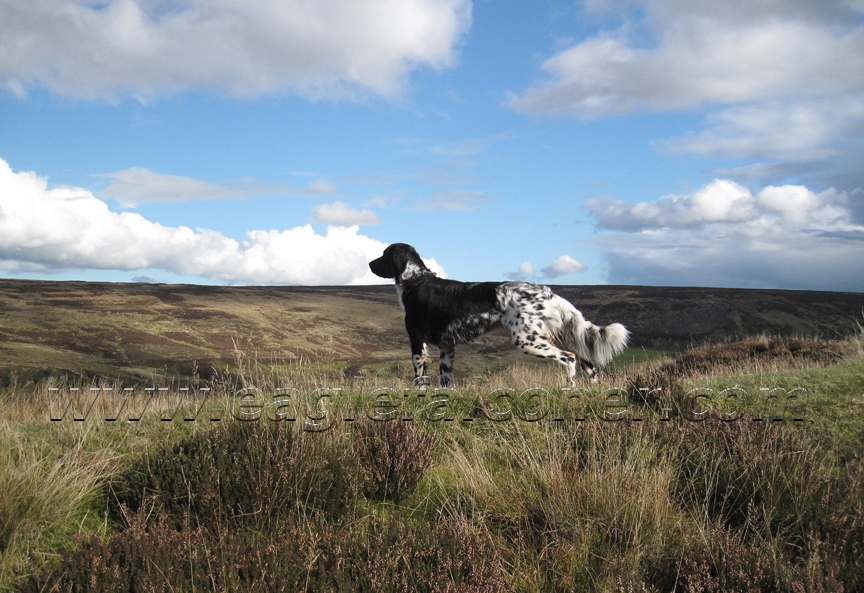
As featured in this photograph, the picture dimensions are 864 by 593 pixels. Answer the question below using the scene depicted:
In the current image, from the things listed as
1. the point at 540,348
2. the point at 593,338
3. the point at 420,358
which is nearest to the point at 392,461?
the point at 540,348

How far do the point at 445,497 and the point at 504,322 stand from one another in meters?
4.74

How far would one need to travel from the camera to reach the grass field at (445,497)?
353cm

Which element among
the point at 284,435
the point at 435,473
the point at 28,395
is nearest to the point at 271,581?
the point at 284,435

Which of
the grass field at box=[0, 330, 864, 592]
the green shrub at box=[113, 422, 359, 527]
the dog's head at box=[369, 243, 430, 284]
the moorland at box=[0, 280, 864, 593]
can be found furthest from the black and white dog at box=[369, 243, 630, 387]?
the green shrub at box=[113, 422, 359, 527]

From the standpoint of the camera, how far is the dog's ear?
10523mm

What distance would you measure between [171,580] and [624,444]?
11.8 feet

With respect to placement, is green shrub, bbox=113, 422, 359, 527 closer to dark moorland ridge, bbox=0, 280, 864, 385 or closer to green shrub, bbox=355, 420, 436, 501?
green shrub, bbox=355, 420, 436, 501

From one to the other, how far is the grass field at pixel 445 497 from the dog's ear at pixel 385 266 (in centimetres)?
367

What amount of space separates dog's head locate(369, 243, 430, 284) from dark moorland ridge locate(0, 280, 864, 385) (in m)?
1.55

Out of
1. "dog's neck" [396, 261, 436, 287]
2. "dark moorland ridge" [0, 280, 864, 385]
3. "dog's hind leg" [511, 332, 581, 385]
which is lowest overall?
"dark moorland ridge" [0, 280, 864, 385]

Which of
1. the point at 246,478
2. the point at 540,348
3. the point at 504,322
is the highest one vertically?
the point at 504,322

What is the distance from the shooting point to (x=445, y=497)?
187 inches

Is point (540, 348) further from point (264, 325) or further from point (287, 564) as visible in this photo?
point (264, 325)

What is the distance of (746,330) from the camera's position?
105 feet
